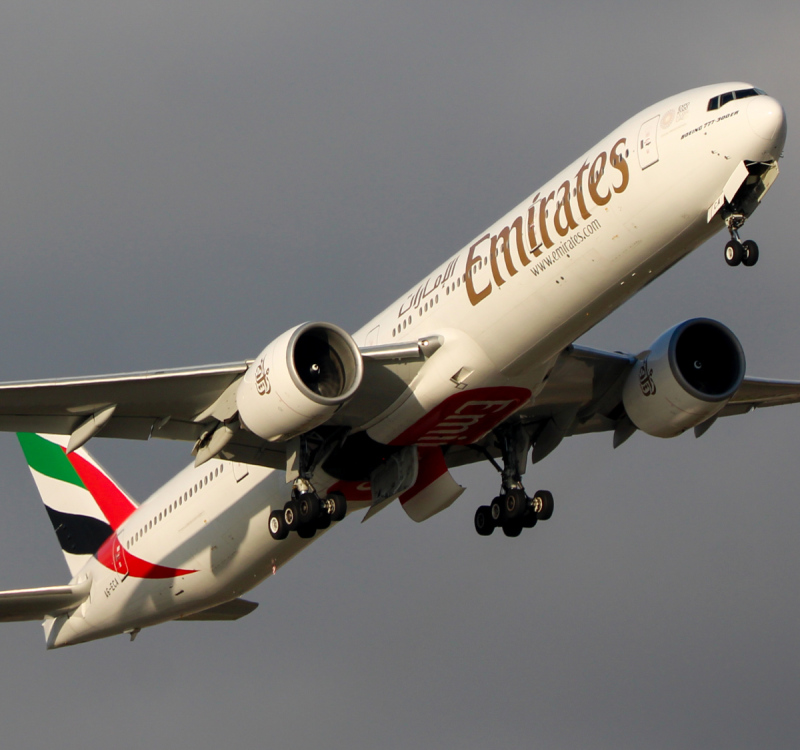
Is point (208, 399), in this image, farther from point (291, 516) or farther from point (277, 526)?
point (277, 526)

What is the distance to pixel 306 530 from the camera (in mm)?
→ 25719

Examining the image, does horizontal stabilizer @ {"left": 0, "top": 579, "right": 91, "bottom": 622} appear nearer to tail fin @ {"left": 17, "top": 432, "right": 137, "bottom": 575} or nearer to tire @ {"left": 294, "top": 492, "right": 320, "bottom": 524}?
tail fin @ {"left": 17, "top": 432, "right": 137, "bottom": 575}

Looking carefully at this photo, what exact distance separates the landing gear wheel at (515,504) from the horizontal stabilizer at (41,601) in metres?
11.0

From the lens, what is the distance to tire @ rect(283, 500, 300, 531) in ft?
84.4

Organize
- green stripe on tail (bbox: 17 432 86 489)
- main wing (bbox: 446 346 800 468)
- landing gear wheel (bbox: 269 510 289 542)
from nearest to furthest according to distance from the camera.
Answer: landing gear wheel (bbox: 269 510 289 542) → main wing (bbox: 446 346 800 468) → green stripe on tail (bbox: 17 432 86 489)

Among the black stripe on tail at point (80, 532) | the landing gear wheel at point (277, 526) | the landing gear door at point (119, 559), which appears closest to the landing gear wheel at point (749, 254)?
the landing gear wheel at point (277, 526)

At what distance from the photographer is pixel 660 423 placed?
28.0 m

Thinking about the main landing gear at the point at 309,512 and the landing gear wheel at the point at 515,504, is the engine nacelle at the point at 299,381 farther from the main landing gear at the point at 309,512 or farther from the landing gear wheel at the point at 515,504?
the landing gear wheel at the point at 515,504

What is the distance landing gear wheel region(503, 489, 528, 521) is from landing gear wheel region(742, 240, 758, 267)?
871cm

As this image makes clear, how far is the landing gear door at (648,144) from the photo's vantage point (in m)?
22.1

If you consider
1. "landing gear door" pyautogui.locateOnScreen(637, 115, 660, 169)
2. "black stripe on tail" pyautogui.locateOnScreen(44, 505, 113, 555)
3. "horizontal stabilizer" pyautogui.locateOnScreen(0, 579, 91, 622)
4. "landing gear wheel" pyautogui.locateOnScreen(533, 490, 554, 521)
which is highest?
"black stripe on tail" pyautogui.locateOnScreen(44, 505, 113, 555)

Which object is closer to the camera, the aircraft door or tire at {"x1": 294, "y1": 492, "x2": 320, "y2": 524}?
tire at {"x1": 294, "y1": 492, "x2": 320, "y2": 524}

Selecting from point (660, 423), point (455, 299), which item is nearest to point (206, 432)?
point (455, 299)

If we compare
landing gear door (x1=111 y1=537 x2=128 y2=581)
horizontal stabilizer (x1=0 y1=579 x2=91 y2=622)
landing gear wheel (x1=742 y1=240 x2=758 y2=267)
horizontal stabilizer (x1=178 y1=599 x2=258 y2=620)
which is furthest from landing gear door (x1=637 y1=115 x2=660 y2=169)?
horizontal stabilizer (x1=0 y1=579 x2=91 y2=622)
